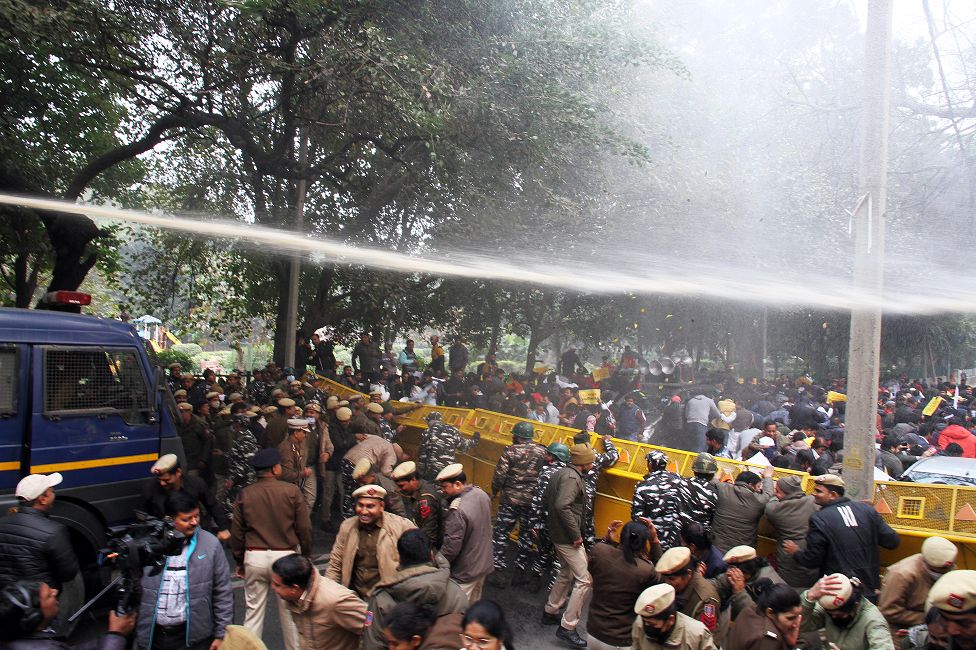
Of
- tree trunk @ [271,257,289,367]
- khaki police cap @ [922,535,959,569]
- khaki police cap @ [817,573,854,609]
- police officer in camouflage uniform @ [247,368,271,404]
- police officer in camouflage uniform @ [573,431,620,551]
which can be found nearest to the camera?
khaki police cap @ [817,573,854,609]

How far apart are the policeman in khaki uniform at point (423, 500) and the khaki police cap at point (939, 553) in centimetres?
306

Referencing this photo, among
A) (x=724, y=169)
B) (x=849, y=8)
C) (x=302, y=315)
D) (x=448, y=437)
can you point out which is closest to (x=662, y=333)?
(x=724, y=169)

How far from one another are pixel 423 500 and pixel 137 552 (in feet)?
6.81

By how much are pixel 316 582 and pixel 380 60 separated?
784 cm

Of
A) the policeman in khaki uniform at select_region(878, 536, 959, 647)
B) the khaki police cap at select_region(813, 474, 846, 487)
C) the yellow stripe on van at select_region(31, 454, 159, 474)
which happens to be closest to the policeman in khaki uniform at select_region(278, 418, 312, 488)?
the yellow stripe on van at select_region(31, 454, 159, 474)

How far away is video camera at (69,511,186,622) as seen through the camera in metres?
3.45

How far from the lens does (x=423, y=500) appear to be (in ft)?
17.1

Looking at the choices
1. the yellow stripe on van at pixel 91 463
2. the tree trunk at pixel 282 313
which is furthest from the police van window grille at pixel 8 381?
the tree trunk at pixel 282 313

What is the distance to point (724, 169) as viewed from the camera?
61.0ft

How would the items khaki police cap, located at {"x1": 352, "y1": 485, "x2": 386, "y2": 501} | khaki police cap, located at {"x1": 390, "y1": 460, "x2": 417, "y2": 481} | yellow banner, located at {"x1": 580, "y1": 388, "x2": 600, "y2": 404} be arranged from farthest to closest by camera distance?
yellow banner, located at {"x1": 580, "y1": 388, "x2": 600, "y2": 404} → khaki police cap, located at {"x1": 390, "y1": 460, "x2": 417, "y2": 481} → khaki police cap, located at {"x1": 352, "y1": 485, "x2": 386, "y2": 501}

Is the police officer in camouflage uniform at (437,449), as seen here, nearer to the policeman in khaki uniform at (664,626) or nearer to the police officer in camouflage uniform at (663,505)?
the police officer in camouflage uniform at (663,505)

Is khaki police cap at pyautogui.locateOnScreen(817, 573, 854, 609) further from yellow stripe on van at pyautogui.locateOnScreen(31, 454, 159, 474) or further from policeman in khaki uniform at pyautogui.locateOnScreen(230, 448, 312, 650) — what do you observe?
yellow stripe on van at pyautogui.locateOnScreen(31, 454, 159, 474)

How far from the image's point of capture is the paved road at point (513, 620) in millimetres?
5684

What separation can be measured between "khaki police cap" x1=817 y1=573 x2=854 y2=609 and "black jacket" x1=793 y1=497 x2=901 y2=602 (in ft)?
4.12
